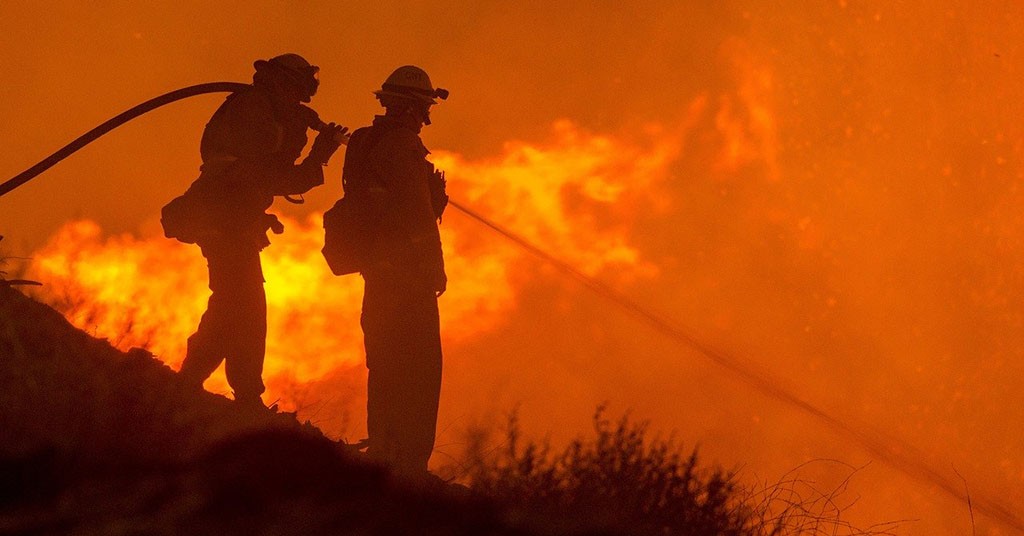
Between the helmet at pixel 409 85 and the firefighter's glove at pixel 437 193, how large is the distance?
1.78ft

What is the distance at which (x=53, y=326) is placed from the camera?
8195 mm

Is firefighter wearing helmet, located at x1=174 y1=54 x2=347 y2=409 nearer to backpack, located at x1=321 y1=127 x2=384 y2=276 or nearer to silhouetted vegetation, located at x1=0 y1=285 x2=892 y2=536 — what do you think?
backpack, located at x1=321 y1=127 x2=384 y2=276

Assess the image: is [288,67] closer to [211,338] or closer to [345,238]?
[345,238]

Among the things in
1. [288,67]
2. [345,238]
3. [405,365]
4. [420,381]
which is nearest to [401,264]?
[345,238]

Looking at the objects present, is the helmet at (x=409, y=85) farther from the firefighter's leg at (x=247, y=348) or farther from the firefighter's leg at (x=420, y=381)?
the firefighter's leg at (x=247, y=348)

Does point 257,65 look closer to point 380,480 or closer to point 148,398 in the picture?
point 148,398

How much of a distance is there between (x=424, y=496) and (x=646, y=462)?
72.6 inches

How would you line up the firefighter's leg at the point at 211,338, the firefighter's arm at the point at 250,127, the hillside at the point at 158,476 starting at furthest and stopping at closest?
the firefighter's arm at the point at 250,127 < the firefighter's leg at the point at 211,338 < the hillside at the point at 158,476

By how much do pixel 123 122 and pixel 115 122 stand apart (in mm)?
71

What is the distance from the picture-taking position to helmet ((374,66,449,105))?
8797 millimetres

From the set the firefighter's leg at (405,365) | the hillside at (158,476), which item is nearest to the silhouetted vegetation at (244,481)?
the hillside at (158,476)

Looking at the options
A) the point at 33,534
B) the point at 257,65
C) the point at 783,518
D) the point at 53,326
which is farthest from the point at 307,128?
the point at 33,534

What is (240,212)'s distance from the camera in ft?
29.7

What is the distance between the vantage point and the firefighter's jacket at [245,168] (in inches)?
355
